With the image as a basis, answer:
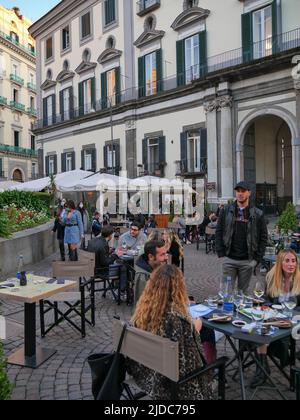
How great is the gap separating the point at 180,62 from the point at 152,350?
21474 millimetres

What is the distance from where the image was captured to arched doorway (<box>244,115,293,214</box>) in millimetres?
20562

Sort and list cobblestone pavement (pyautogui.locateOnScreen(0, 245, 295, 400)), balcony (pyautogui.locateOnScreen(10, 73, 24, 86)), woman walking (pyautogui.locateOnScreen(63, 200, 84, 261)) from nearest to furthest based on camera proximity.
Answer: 1. cobblestone pavement (pyautogui.locateOnScreen(0, 245, 295, 400))
2. woman walking (pyautogui.locateOnScreen(63, 200, 84, 261))
3. balcony (pyautogui.locateOnScreen(10, 73, 24, 86))

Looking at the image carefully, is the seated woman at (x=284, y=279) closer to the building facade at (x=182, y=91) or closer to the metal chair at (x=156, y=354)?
the metal chair at (x=156, y=354)

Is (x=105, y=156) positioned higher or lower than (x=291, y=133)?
higher

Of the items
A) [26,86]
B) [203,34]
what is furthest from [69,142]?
[26,86]

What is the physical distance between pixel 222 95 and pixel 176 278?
692 inches

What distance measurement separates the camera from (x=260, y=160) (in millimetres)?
21406

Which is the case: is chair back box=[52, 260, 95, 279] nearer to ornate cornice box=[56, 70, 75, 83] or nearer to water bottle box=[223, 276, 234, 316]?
water bottle box=[223, 276, 234, 316]

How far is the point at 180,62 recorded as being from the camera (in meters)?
22.0

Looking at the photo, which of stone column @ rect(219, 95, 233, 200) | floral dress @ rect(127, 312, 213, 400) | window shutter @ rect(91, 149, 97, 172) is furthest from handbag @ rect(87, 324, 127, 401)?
window shutter @ rect(91, 149, 97, 172)

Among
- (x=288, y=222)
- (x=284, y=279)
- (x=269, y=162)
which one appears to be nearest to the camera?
(x=284, y=279)

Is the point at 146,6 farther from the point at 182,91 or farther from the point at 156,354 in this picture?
the point at 156,354

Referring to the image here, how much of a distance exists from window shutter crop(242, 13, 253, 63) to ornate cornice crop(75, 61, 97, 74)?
12094mm

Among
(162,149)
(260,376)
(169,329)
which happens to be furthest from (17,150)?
(169,329)
